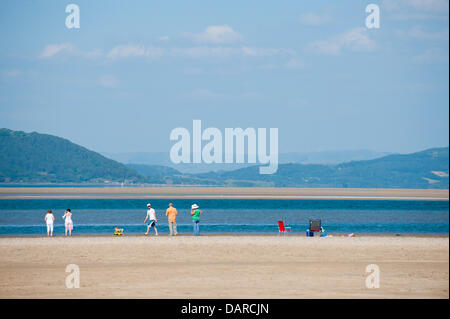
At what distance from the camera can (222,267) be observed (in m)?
19.6

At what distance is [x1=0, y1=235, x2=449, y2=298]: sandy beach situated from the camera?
1541 centimetres

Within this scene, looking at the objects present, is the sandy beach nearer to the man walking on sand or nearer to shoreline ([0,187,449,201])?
the man walking on sand

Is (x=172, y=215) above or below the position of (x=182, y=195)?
above

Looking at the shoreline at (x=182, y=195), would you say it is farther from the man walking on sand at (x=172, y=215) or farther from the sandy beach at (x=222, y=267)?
the sandy beach at (x=222, y=267)

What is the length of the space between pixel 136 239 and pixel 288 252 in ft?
25.6

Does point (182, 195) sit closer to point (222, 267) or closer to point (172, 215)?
point (172, 215)

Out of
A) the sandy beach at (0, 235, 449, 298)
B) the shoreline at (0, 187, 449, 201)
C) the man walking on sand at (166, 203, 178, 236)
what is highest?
the man walking on sand at (166, 203, 178, 236)

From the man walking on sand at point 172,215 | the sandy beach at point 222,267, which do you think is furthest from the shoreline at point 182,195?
the sandy beach at point 222,267

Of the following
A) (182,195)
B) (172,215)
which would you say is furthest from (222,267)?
(182,195)

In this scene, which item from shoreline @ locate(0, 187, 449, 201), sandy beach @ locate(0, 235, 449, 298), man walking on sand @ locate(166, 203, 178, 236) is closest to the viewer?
sandy beach @ locate(0, 235, 449, 298)

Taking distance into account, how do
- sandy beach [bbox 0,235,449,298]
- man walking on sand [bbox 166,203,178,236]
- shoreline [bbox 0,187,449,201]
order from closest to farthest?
sandy beach [bbox 0,235,449,298] → man walking on sand [bbox 166,203,178,236] → shoreline [bbox 0,187,449,201]

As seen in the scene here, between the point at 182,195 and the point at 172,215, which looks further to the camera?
the point at 182,195

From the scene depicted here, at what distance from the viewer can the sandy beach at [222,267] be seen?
15.4m

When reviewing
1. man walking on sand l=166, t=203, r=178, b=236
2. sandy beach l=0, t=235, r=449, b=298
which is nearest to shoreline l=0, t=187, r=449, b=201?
man walking on sand l=166, t=203, r=178, b=236
